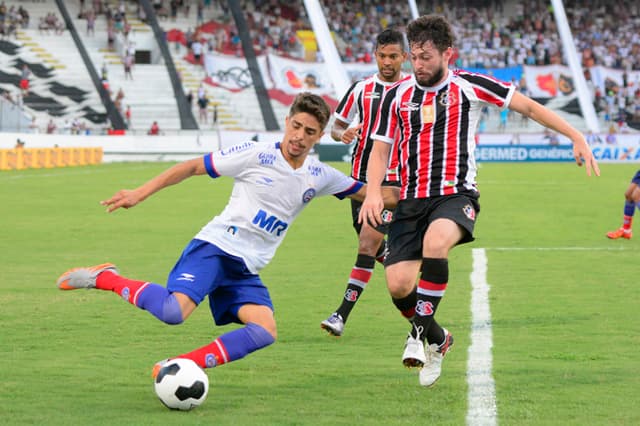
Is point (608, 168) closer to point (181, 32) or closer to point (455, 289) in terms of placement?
point (181, 32)

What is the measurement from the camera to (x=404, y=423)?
5.25 meters

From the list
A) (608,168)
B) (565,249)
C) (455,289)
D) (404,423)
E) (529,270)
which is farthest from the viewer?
(608,168)

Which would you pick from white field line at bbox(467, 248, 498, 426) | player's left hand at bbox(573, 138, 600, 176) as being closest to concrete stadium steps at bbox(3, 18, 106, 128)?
white field line at bbox(467, 248, 498, 426)

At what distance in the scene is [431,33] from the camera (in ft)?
21.0

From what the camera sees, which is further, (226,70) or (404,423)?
(226,70)

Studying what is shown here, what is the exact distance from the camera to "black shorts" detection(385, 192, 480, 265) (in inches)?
253

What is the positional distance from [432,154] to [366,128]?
81.6 inches

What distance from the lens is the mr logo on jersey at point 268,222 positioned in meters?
6.25

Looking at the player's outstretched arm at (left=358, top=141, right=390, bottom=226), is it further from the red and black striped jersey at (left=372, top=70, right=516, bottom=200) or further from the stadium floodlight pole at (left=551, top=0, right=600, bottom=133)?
the stadium floodlight pole at (left=551, top=0, right=600, bottom=133)

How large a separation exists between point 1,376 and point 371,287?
5.00 meters

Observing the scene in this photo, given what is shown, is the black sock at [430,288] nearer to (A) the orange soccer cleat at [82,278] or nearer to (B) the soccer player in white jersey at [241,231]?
(B) the soccer player in white jersey at [241,231]

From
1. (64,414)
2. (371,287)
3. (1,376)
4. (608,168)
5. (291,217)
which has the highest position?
(291,217)

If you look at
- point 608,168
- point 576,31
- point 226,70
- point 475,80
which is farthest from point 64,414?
point 576,31

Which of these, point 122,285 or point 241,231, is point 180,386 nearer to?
point 122,285
